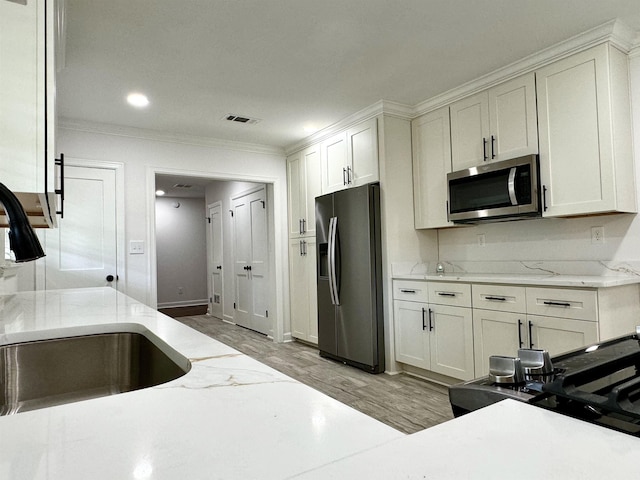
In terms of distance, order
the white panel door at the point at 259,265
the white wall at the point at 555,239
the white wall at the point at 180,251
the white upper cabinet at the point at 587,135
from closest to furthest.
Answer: the white upper cabinet at the point at 587,135 → the white wall at the point at 555,239 → the white panel door at the point at 259,265 → the white wall at the point at 180,251

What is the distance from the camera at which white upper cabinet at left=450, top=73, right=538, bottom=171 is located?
2889mm

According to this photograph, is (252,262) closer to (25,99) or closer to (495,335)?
(495,335)

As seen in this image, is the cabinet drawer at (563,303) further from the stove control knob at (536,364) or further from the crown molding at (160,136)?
the crown molding at (160,136)

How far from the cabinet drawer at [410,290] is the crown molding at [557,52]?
1.60 m

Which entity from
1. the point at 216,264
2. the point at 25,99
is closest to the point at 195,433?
the point at 25,99

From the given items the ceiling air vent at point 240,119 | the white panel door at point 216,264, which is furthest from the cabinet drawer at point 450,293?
the white panel door at point 216,264

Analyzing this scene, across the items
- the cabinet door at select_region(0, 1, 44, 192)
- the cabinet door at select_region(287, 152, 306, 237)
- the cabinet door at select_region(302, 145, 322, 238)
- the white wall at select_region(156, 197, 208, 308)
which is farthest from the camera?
the white wall at select_region(156, 197, 208, 308)

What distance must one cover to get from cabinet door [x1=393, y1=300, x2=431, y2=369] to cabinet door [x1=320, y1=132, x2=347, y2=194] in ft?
4.57

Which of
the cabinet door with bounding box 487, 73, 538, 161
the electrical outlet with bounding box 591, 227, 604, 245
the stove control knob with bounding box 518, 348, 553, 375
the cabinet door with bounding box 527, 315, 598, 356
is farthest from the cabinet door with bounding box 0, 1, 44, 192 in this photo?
the electrical outlet with bounding box 591, 227, 604, 245

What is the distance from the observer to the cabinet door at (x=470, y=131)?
3.19 meters

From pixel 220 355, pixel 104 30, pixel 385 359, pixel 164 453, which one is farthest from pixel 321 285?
pixel 164 453

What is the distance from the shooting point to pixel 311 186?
463 cm

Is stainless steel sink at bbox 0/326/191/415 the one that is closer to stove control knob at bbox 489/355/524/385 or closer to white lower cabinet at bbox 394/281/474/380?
stove control knob at bbox 489/355/524/385

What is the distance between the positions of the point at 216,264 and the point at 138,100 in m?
4.07
